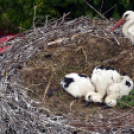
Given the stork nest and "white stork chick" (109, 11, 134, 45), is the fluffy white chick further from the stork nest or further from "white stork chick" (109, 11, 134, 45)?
"white stork chick" (109, 11, 134, 45)

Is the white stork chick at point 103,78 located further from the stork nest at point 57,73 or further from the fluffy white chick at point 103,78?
the stork nest at point 57,73

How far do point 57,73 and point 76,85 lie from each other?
268mm

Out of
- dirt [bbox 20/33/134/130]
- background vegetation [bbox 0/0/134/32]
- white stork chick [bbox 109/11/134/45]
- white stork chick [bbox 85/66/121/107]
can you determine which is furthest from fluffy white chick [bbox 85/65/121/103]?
background vegetation [bbox 0/0/134/32]

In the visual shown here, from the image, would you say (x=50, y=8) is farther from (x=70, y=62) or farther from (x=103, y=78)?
(x=103, y=78)

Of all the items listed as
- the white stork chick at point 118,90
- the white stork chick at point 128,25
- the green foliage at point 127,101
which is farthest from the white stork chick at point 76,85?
the white stork chick at point 128,25

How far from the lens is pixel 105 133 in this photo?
5.99ft

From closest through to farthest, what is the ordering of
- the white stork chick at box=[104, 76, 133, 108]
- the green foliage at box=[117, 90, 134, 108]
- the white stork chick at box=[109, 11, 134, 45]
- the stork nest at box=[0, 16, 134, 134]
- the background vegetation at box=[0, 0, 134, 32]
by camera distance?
the stork nest at box=[0, 16, 134, 134]
the green foliage at box=[117, 90, 134, 108]
the white stork chick at box=[104, 76, 133, 108]
the white stork chick at box=[109, 11, 134, 45]
the background vegetation at box=[0, 0, 134, 32]

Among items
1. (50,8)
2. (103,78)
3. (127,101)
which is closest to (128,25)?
(103,78)

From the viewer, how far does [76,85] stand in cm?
237

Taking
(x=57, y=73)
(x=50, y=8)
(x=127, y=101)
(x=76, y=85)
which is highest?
(x=50, y=8)

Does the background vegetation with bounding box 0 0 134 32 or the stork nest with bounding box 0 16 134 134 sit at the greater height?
the background vegetation with bounding box 0 0 134 32

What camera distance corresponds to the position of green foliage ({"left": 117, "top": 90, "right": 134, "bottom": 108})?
212 cm

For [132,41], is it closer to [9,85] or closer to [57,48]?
[57,48]

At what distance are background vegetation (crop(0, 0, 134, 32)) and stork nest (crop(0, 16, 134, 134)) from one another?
262mm
